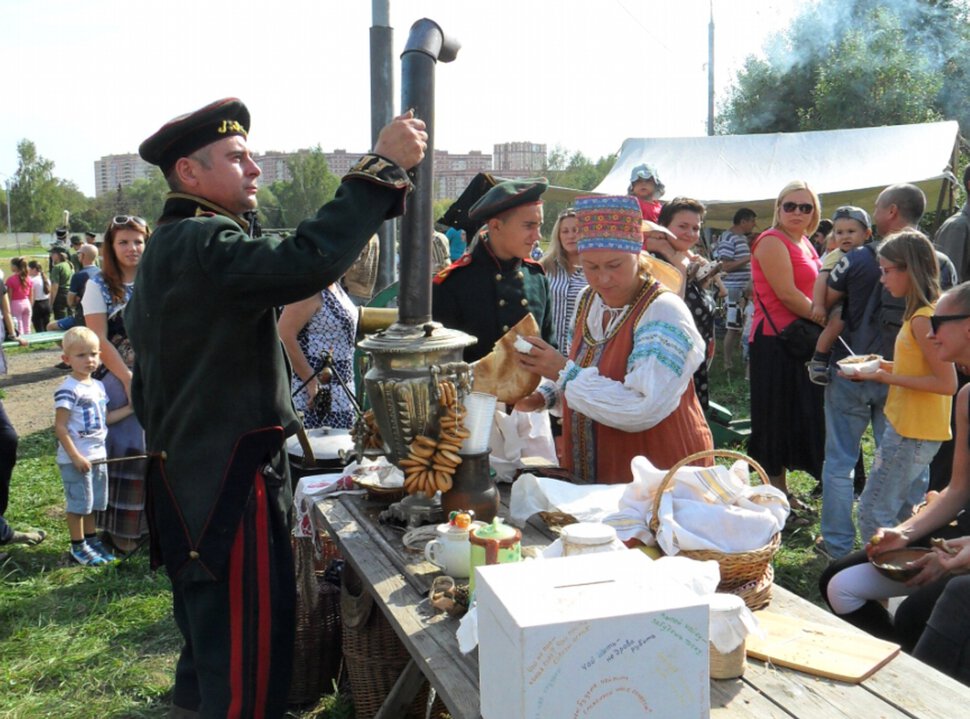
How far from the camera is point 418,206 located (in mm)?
2432

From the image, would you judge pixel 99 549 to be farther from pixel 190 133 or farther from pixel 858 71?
pixel 858 71

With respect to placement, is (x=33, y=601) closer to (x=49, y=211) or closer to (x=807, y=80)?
(x=807, y=80)

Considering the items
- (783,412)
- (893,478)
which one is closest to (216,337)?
(893,478)

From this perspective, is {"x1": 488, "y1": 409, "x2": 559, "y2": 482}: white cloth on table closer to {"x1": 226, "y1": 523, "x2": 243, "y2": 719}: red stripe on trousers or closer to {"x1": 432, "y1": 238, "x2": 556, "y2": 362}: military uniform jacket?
{"x1": 432, "y1": 238, "x2": 556, "y2": 362}: military uniform jacket

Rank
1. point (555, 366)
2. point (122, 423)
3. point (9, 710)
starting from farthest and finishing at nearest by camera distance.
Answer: point (122, 423), point (9, 710), point (555, 366)

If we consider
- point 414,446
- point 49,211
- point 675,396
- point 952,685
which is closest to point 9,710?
point 414,446

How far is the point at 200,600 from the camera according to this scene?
216cm

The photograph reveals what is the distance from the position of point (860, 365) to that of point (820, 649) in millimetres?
2568

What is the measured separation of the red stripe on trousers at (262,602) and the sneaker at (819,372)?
333cm

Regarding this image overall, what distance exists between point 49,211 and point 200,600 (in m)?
64.7

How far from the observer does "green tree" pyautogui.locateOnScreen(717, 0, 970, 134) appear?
22.5 meters

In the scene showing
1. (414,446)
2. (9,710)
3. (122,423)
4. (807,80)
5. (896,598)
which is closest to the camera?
(414,446)

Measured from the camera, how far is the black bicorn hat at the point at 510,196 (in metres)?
3.68

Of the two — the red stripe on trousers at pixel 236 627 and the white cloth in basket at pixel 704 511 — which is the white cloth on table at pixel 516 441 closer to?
the white cloth in basket at pixel 704 511
